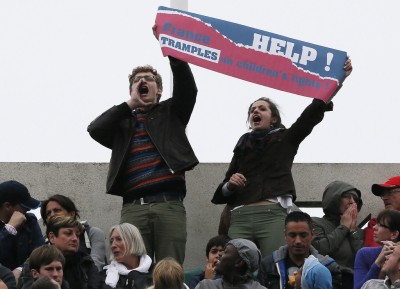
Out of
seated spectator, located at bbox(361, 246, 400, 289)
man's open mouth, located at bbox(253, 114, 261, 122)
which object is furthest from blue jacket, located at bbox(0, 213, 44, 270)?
seated spectator, located at bbox(361, 246, 400, 289)

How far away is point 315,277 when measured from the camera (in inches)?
529

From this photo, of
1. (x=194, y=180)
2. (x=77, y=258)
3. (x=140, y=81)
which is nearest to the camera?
(x=77, y=258)

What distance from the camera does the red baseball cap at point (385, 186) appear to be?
15673mm

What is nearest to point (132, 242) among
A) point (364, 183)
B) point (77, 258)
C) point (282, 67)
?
point (77, 258)

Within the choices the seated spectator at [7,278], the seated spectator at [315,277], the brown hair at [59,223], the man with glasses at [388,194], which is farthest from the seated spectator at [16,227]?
the man with glasses at [388,194]

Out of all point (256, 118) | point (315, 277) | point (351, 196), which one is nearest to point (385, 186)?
point (351, 196)

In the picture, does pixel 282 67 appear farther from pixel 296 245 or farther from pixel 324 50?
pixel 296 245

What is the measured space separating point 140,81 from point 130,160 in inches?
29.7

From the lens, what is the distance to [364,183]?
17.3m

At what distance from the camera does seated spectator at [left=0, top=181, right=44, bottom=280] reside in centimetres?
1495

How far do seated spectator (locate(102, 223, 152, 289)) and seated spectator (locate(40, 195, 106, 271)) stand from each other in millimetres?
524

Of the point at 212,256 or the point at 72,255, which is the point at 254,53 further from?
the point at 72,255

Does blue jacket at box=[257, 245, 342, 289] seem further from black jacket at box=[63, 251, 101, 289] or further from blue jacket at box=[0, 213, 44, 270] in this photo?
blue jacket at box=[0, 213, 44, 270]

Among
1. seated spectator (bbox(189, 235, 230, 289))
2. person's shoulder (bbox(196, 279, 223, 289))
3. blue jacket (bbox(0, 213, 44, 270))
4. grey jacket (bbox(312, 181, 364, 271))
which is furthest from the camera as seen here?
grey jacket (bbox(312, 181, 364, 271))
